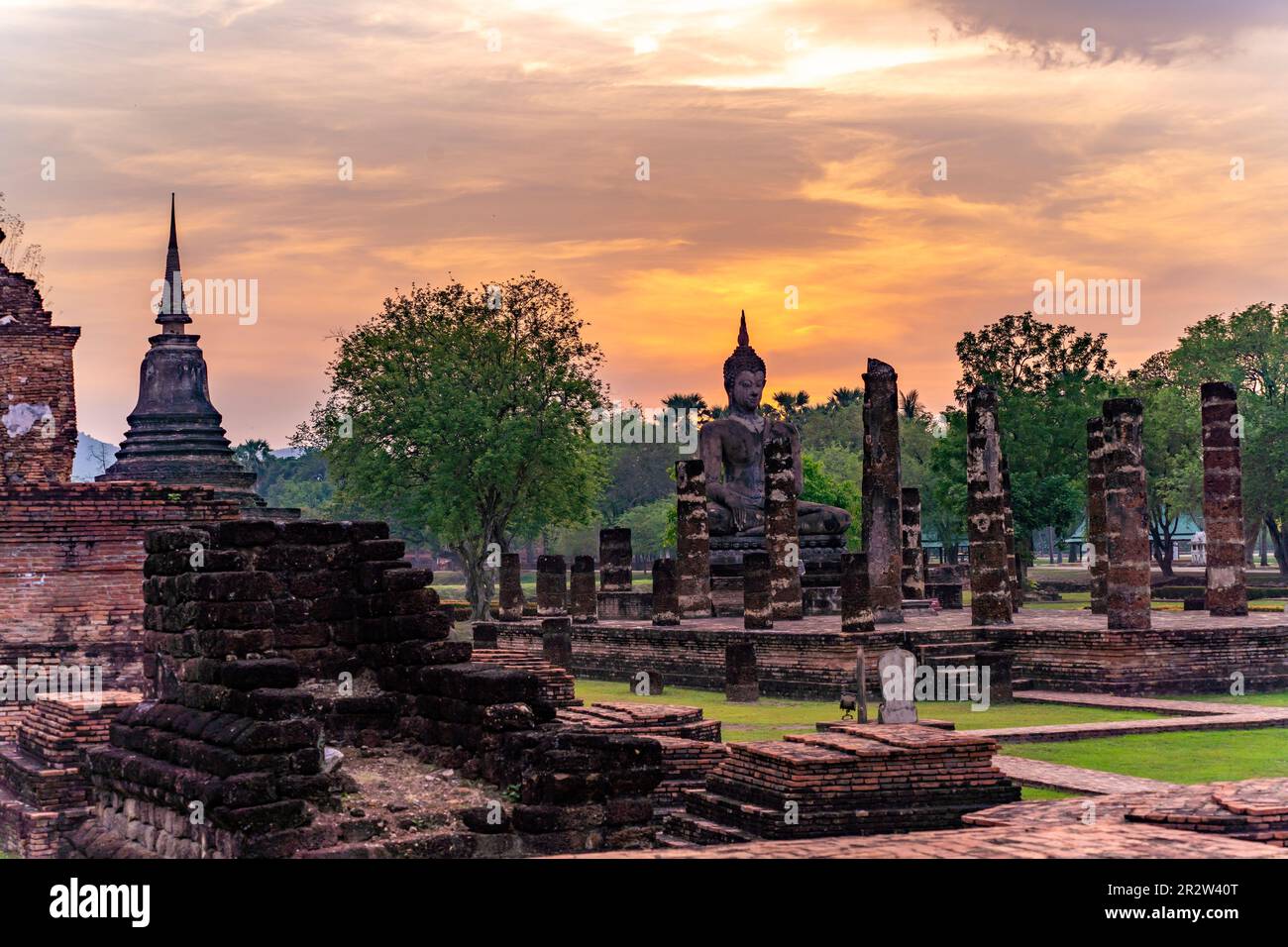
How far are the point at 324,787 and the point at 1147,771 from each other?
7.62 meters

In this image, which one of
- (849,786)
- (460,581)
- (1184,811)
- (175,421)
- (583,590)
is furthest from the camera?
(460,581)

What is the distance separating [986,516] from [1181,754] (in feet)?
32.3

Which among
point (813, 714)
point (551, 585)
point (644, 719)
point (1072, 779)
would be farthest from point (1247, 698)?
point (551, 585)

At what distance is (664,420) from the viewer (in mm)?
90312

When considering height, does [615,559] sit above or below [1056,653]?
above

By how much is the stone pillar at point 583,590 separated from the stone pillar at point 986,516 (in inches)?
337

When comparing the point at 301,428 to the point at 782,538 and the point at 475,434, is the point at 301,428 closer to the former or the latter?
the point at 475,434

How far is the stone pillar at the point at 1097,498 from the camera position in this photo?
2839 centimetres

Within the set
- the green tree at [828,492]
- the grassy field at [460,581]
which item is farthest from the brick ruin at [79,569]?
the grassy field at [460,581]

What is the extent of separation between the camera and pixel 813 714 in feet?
65.4

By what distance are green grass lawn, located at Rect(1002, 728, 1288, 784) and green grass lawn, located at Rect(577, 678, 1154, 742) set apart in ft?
5.83

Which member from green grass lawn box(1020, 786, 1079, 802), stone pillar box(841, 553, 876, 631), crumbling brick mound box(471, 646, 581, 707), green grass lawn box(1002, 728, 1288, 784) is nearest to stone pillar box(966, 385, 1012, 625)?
stone pillar box(841, 553, 876, 631)

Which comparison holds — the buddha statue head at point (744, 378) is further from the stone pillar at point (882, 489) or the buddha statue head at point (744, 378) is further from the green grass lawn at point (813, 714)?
the green grass lawn at point (813, 714)

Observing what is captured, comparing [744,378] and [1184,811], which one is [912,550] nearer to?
[744,378]
